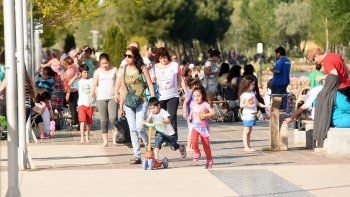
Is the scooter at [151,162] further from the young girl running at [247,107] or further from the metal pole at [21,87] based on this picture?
the young girl running at [247,107]

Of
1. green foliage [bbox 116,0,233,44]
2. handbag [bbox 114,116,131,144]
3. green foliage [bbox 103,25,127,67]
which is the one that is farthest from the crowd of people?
green foliage [bbox 116,0,233,44]

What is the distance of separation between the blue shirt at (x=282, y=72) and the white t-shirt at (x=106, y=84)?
232 inches

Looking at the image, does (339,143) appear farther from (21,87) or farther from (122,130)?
(21,87)

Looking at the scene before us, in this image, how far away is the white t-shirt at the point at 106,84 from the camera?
746 inches

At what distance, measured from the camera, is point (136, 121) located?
15.7 meters

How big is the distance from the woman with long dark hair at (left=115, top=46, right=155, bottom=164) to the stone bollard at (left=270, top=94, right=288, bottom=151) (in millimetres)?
2685

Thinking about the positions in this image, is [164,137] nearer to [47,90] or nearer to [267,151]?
[267,151]

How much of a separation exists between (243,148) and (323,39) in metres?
94.8

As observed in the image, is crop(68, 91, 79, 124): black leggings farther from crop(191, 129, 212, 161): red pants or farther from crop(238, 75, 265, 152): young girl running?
crop(191, 129, 212, 161): red pants

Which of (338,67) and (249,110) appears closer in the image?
(338,67)

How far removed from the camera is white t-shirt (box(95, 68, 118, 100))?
746 inches

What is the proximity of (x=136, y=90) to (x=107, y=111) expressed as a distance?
133 inches

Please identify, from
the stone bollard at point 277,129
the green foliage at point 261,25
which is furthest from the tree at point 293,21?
the stone bollard at point 277,129

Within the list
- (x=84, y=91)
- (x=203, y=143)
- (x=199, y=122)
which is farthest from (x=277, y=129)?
(x=84, y=91)
